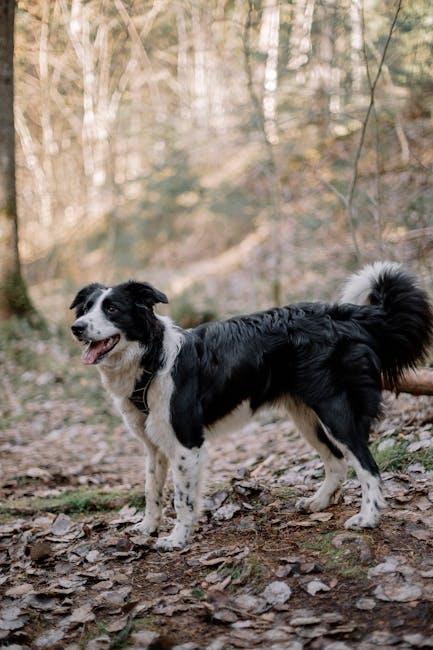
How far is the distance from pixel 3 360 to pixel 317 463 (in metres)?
6.26

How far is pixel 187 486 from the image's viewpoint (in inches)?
175

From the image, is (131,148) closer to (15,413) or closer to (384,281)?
(15,413)

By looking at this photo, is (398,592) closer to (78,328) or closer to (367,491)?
(367,491)

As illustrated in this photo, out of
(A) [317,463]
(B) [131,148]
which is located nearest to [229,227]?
→ (B) [131,148]

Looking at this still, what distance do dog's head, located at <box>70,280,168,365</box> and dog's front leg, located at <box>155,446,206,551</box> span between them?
0.89 meters

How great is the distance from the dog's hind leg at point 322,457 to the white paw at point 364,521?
496 millimetres

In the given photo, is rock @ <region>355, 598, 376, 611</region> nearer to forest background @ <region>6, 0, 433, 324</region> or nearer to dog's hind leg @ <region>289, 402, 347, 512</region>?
dog's hind leg @ <region>289, 402, 347, 512</region>

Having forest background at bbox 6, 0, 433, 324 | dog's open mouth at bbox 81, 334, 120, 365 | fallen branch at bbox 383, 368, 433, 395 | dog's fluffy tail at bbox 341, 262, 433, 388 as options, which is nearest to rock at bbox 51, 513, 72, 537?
dog's open mouth at bbox 81, 334, 120, 365

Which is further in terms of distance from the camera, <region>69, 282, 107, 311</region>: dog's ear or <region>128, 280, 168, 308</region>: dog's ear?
<region>69, 282, 107, 311</region>: dog's ear

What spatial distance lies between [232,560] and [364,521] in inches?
35.6

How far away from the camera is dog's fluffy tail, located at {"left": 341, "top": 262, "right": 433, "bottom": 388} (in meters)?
4.38

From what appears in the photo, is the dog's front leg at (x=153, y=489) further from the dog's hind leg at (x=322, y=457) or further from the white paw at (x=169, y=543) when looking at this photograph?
the dog's hind leg at (x=322, y=457)

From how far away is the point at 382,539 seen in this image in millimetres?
3797

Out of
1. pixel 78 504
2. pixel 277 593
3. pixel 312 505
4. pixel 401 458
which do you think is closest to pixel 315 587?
pixel 277 593
